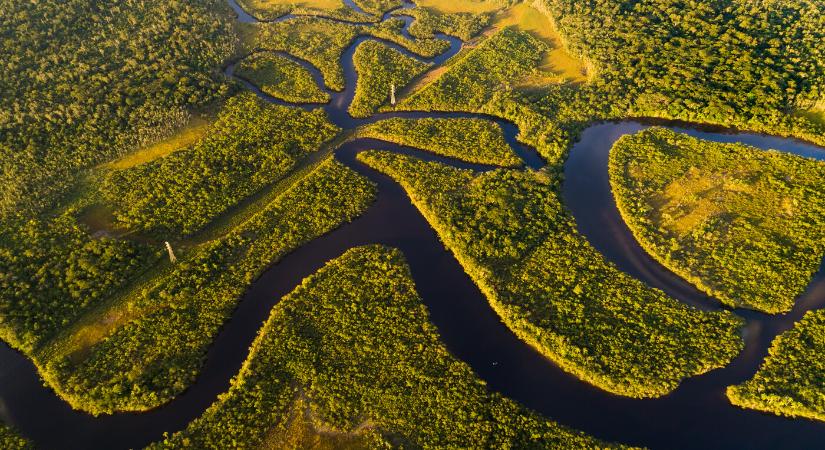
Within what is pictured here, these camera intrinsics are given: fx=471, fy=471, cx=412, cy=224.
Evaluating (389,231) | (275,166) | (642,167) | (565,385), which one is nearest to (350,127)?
(275,166)

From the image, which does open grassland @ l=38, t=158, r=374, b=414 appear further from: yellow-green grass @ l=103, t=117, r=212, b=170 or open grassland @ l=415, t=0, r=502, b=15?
open grassland @ l=415, t=0, r=502, b=15

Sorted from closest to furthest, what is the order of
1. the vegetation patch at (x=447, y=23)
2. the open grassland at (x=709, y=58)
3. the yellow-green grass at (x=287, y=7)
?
the open grassland at (x=709, y=58), the vegetation patch at (x=447, y=23), the yellow-green grass at (x=287, y=7)

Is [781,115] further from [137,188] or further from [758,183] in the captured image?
[137,188]

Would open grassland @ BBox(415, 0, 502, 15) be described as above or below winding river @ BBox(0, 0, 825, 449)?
above

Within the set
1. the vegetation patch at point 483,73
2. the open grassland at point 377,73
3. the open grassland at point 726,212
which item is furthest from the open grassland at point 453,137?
the open grassland at point 726,212

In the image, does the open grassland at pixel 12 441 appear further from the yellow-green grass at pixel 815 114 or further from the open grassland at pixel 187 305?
the yellow-green grass at pixel 815 114

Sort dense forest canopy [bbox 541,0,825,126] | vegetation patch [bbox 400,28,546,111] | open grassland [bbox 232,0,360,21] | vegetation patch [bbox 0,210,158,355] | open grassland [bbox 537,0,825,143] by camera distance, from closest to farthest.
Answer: vegetation patch [bbox 0,210,158,355], open grassland [bbox 537,0,825,143], dense forest canopy [bbox 541,0,825,126], vegetation patch [bbox 400,28,546,111], open grassland [bbox 232,0,360,21]

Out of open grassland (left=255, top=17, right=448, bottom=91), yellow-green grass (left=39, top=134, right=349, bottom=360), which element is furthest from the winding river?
Answer: open grassland (left=255, top=17, right=448, bottom=91)
